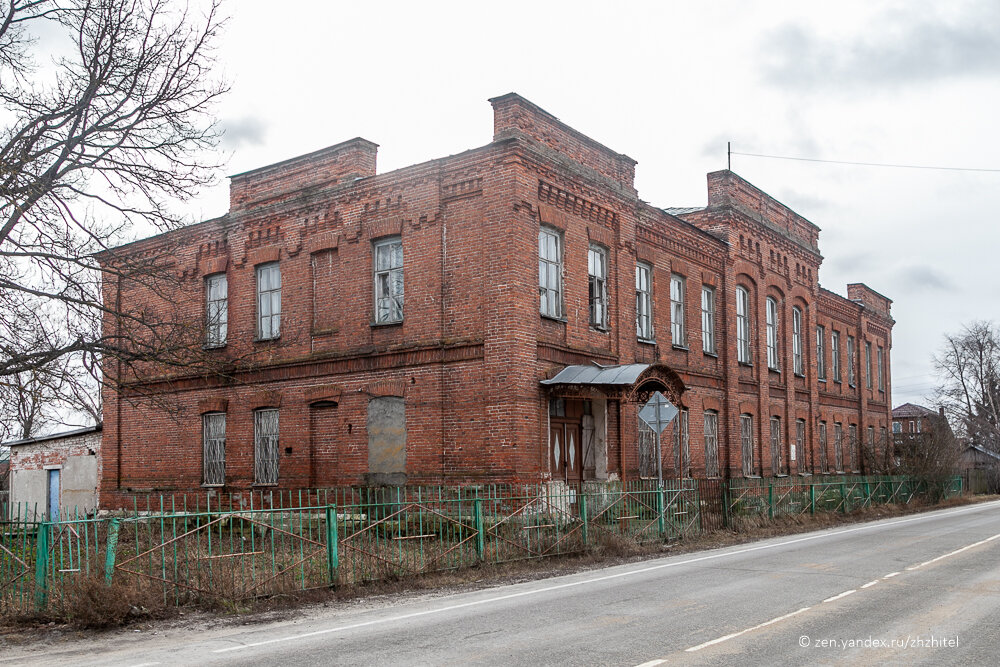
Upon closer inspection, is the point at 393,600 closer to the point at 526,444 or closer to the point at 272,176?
the point at 526,444

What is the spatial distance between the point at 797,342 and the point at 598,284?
47.5 ft

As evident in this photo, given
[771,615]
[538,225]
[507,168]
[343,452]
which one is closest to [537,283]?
[538,225]

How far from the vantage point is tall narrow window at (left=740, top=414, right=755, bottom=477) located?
1150 inches

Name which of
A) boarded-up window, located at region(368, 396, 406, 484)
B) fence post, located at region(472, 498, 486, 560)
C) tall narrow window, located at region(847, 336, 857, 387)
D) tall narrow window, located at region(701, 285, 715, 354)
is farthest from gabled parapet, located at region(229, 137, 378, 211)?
tall narrow window, located at region(847, 336, 857, 387)

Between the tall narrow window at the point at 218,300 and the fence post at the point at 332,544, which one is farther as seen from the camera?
the tall narrow window at the point at 218,300

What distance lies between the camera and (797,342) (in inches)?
1334

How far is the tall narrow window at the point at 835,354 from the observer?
3759cm

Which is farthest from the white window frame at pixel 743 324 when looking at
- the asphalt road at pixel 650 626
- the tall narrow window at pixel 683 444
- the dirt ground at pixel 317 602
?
the asphalt road at pixel 650 626

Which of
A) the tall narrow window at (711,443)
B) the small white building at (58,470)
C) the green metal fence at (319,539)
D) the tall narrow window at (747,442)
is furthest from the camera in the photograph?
the tall narrow window at (747,442)

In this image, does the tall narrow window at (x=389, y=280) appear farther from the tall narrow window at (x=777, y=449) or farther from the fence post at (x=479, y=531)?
the tall narrow window at (x=777, y=449)

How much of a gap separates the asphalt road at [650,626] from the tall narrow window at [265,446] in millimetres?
10835

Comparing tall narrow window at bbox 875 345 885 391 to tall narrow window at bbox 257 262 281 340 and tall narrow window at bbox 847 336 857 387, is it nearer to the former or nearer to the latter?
tall narrow window at bbox 847 336 857 387

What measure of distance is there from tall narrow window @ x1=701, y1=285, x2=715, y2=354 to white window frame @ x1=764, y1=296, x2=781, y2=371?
171 inches

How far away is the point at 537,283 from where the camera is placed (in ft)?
65.1
